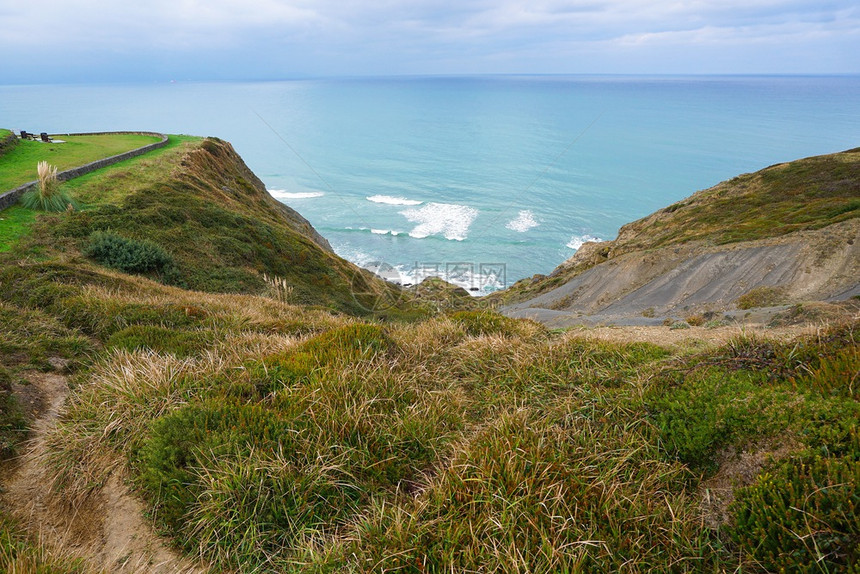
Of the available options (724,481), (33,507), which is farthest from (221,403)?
(724,481)

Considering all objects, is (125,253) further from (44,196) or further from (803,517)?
(803,517)

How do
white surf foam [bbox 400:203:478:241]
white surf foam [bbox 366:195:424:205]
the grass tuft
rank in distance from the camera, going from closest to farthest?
the grass tuft < white surf foam [bbox 400:203:478:241] < white surf foam [bbox 366:195:424:205]

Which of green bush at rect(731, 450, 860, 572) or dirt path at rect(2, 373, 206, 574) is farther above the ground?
green bush at rect(731, 450, 860, 572)

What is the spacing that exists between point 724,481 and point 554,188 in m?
101

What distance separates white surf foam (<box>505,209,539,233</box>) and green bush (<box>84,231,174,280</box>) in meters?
62.4

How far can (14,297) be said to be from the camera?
9023mm

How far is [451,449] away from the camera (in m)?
4.38

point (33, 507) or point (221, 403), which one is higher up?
point (221, 403)

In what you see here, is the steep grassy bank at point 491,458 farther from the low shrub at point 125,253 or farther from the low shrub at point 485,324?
the low shrub at point 125,253

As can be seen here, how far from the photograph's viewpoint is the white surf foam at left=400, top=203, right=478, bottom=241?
233ft

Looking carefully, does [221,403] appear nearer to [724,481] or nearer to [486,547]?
[486,547]

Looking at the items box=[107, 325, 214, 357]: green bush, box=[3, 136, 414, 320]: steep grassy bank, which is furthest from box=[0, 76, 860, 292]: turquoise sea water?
box=[107, 325, 214, 357]: green bush

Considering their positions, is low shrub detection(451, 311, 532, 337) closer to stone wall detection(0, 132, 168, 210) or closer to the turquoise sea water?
stone wall detection(0, 132, 168, 210)

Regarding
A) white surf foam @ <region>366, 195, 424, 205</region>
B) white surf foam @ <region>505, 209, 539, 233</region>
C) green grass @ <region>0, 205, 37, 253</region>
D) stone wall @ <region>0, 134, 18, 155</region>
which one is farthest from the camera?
white surf foam @ <region>366, 195, 424, 205</region>
